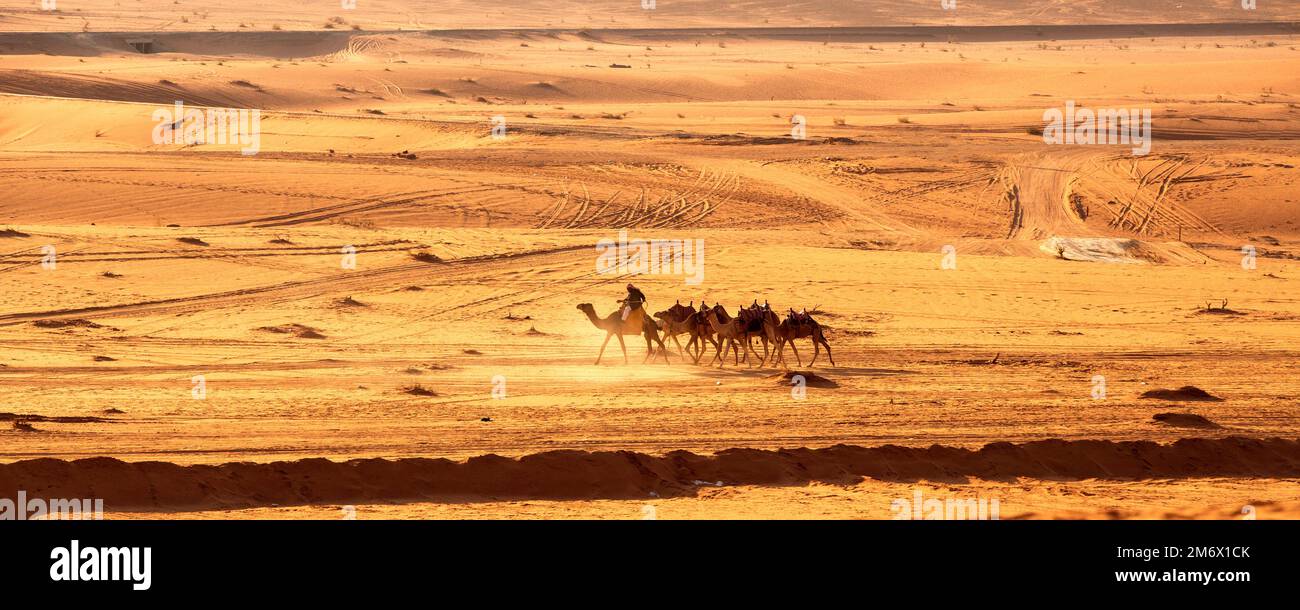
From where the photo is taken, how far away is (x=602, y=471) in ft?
43.1

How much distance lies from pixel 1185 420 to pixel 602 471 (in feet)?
24.8

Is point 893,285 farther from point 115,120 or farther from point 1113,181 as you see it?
point 115,120

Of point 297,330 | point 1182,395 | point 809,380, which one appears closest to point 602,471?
point 809,380

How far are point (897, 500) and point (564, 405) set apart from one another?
5.55m

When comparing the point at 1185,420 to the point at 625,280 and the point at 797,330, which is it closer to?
the point at 797,330

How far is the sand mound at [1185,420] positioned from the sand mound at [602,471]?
3.80ft

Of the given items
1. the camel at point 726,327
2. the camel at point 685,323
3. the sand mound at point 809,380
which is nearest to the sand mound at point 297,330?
the camel at point 685,323

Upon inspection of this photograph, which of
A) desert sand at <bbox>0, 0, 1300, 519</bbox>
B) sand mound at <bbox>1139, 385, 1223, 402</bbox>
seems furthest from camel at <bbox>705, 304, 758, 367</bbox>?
sand mound at <bbox>1139, 385, 1223, 402</bbox>

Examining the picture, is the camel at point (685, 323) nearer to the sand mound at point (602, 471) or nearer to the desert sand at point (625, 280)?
the desert sand at point (625, 280)

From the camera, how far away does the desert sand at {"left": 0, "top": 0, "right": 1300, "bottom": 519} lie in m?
13.9

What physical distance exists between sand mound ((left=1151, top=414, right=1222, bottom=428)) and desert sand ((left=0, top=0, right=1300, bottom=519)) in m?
0.05

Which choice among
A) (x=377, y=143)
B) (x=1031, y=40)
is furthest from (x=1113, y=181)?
(x=1031, y=40)

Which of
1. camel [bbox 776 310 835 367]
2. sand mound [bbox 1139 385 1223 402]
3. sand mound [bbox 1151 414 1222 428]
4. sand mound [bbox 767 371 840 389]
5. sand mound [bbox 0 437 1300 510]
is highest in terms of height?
camel [bbox 776 310 835 367]

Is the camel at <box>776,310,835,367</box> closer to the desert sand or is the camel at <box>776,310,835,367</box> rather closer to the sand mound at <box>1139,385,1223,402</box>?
the desert sand
